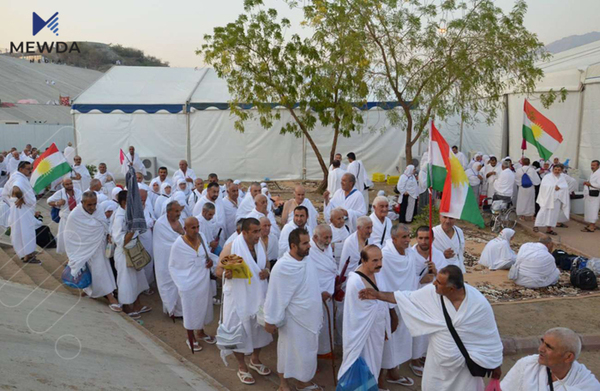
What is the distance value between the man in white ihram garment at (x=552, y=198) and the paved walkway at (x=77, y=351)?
9937mm

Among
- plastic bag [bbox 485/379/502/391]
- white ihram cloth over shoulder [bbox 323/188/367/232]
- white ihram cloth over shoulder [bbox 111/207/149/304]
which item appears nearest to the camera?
plastic bag [bbox 485/379/502/391]

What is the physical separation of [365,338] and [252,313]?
140 centimetres

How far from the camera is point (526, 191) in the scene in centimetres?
1443

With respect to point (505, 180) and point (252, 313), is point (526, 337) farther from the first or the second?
point (505, 180)

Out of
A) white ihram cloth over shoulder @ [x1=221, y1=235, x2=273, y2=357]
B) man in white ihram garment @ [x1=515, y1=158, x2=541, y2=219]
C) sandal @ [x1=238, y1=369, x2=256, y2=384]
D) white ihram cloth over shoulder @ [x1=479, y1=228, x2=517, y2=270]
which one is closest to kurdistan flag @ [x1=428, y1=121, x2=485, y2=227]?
white ihram cloth over shoulder @ [x1=221, y1=235, x2=273, y2=357]

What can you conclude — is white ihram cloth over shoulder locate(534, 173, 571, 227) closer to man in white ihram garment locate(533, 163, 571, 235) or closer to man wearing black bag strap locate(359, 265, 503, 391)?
Result: man in white ihram garment locate(533, 163, 571, 235)

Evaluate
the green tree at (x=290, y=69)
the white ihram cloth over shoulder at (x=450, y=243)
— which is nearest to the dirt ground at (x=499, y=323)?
the white ihram cloth over shoulder at (x=450, y=243)

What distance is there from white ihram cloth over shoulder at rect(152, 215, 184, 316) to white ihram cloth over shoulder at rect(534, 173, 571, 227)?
30.5 ft

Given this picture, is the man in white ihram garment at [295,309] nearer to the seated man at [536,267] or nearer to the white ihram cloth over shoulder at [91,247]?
the white ihram cloth over shoulder at [91,247]

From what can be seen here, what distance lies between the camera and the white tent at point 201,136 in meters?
21.3

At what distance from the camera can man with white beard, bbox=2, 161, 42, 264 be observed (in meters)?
9.51

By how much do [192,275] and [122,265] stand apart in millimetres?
1508

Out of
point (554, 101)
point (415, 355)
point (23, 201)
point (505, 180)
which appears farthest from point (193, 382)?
point (554, 101)

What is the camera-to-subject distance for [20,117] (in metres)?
36.8
